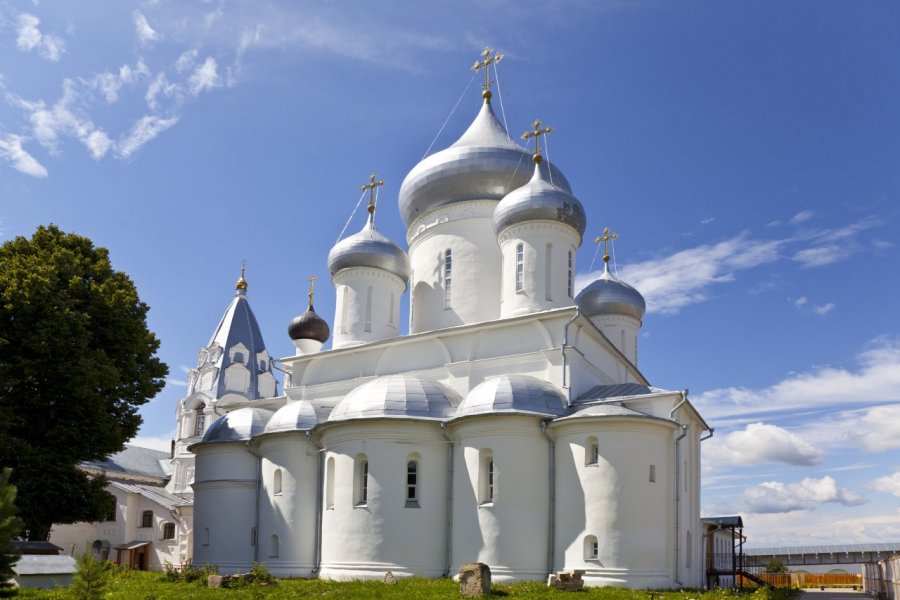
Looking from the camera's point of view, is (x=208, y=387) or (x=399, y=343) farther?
(x=208, y=387)

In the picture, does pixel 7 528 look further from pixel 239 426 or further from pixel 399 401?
pixel 239 426

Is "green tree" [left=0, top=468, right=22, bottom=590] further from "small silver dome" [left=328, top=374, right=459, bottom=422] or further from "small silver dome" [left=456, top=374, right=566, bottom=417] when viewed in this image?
"small silver dome" [left=456, top=374, right=566, bottom=417]

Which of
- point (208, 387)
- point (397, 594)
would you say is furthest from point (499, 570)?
point (208, 387)

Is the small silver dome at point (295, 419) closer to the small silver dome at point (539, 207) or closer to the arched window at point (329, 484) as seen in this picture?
the arched window at point (329, 484)

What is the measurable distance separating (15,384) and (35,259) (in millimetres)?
2648

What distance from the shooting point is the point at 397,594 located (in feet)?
42.9

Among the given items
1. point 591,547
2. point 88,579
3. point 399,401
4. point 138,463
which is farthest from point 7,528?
point 138,463

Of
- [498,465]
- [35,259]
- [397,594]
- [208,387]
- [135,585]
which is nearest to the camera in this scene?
[397,594]

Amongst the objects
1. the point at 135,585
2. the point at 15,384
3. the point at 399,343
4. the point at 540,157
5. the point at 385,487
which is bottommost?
the point at 135,585

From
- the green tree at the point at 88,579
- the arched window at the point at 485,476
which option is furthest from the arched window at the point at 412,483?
the green tree at the point at 88,579

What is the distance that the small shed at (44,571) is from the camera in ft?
38.1

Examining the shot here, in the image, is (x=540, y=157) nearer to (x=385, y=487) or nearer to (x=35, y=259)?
(x=385, y=487)

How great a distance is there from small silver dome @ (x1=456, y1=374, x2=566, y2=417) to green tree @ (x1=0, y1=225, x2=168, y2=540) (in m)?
7.45

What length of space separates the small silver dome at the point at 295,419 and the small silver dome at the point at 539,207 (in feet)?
20.3
